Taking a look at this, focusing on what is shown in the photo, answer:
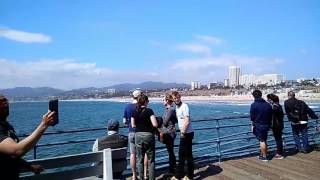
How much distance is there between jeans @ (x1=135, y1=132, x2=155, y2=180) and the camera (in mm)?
6832

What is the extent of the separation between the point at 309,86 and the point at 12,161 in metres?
197

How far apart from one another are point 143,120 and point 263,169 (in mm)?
3060

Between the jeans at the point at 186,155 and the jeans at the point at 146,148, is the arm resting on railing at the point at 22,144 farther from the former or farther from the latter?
the jeans at the point at 186,155

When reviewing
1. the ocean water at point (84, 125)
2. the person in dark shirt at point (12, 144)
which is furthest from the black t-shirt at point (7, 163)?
the ocean water at point (84, 125)

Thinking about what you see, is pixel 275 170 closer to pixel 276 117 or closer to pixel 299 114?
pixel 276 117

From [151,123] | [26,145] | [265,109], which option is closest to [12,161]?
[26,145]

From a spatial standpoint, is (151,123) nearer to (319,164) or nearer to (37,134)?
(37,134)

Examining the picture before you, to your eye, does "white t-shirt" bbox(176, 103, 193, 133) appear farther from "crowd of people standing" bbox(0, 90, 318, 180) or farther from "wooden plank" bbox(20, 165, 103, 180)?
"wooden plank" bbox(20, 165, 103, 180)

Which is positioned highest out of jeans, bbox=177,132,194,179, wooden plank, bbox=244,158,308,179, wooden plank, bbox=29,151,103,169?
wooden plank, bbox=29,151,103,169

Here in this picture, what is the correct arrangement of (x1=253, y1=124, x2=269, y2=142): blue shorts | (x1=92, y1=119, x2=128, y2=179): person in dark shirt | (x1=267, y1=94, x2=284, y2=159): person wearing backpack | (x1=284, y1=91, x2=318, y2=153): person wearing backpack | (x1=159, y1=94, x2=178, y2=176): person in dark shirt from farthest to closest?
1. (x1=284, y1=91, x2=318, y2=153): person wearing backpack
2. (x1=267, y1=94, x2=284, y2=159): person wearing backpack
3. (x1=253, y1=124, x2=269, y2=142): blue shorts
4. (x1=159, y1=94, x2=178, y2=176): person in dark shirt
5. (x1=92, y1=119, x2=128, y2=179): person in dark shirt

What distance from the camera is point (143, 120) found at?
22.2 feet

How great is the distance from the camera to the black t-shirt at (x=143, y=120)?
6.78 meters

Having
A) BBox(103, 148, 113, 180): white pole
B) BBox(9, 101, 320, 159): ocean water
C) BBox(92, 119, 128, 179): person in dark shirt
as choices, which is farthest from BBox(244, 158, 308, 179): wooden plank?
BBox(103, 148, 113, 180): white pole

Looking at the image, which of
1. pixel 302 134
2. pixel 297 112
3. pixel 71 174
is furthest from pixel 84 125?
pixel 71 174
